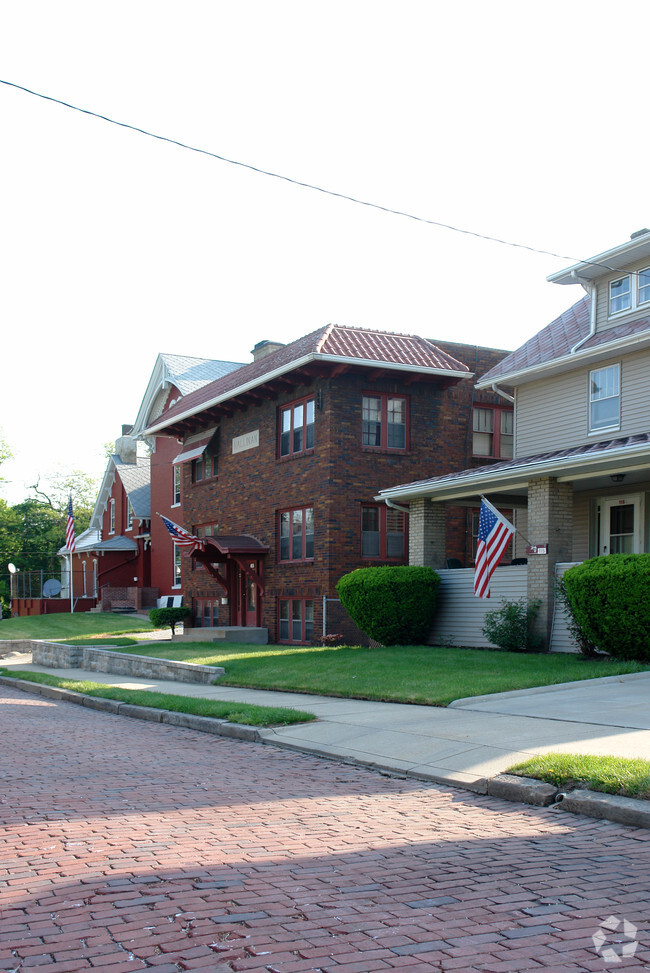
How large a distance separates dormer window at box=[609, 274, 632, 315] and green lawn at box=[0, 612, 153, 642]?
64.3 feet

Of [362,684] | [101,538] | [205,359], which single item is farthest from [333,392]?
[101,538]

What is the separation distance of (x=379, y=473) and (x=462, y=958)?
21219mm

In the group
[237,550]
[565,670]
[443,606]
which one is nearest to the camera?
[565,670]

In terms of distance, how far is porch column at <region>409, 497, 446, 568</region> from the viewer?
863 inches

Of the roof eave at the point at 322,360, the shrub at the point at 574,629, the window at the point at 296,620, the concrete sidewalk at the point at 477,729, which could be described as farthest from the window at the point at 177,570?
the concrete sidewalk at the point at 477,729

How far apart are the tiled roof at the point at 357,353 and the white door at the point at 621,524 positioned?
6542 millimetres

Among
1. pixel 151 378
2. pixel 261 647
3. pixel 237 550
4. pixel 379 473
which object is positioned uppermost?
pixel 151 378

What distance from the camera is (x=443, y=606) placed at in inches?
829

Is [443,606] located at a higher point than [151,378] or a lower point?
lower

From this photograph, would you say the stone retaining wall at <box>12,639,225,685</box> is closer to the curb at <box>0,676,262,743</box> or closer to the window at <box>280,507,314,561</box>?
the curb at <box>0,676,262,743</box>

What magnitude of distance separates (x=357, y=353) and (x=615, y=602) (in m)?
11.8

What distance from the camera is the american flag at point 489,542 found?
18031 millimetres

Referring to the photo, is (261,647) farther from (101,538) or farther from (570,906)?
(101,538)

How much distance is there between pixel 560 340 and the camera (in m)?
23.0
